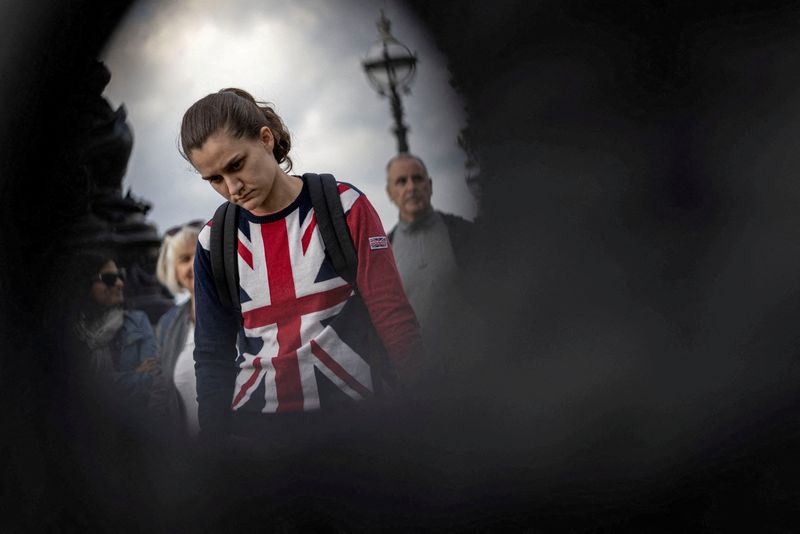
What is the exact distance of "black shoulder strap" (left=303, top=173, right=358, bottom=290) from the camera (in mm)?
1125

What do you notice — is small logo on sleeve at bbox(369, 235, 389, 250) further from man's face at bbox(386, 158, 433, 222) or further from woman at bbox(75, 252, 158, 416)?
woman at bbox(75, 252, 158, 416)

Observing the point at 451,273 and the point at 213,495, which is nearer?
the point at 451,273

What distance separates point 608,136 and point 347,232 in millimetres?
321

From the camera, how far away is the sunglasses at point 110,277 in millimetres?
1210

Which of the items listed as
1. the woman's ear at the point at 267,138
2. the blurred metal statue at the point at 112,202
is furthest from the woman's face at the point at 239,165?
the blurred metal statue at the point at 112,202

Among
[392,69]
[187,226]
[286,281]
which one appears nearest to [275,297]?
[286,281]

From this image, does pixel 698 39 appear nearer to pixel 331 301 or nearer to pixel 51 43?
pixel 331 301

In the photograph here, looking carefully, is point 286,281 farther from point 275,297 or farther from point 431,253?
point 431,253

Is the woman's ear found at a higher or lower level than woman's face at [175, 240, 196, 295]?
higher

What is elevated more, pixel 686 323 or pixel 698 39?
pixel 698 39

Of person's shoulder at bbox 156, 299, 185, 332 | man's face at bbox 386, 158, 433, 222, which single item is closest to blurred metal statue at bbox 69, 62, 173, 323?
person's shoulder at bbox 156, 299, 185, 332

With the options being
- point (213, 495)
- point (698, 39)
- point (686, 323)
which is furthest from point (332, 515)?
point (698, 39)

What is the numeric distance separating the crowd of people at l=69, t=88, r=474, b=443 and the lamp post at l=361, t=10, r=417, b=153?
38mm

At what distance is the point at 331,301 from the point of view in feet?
3.70
